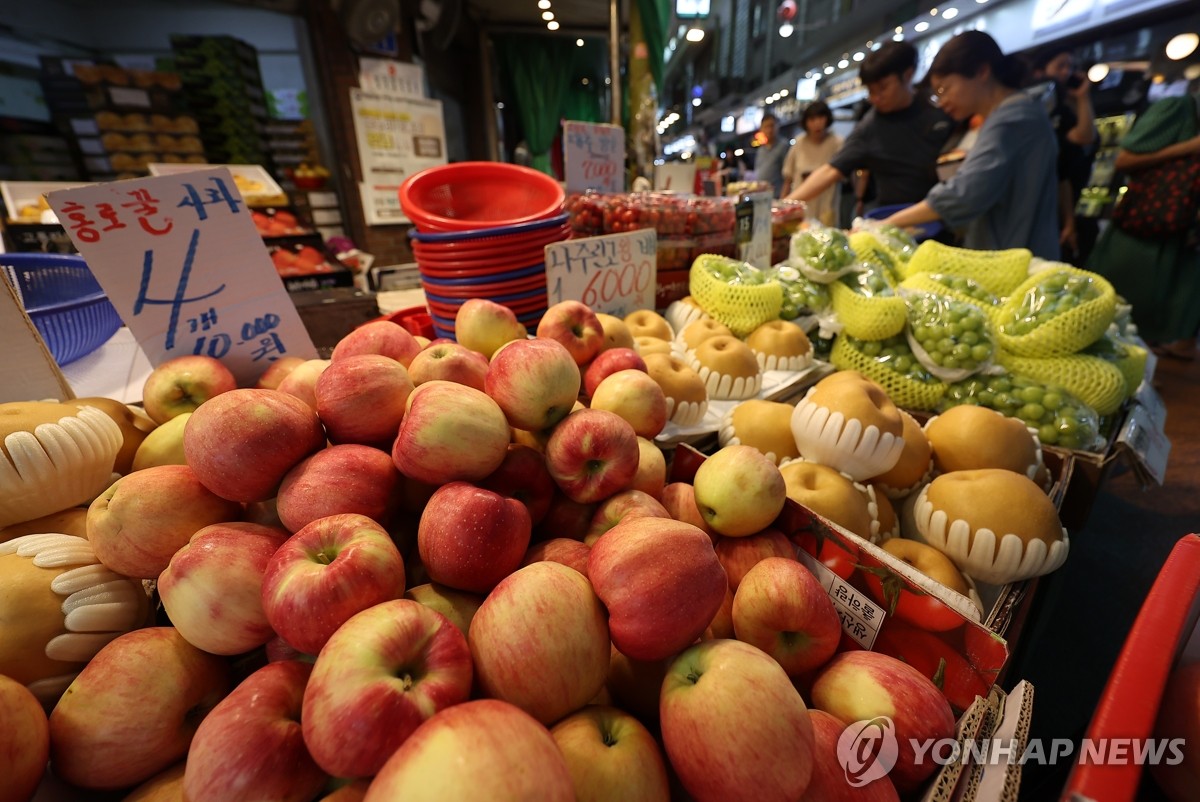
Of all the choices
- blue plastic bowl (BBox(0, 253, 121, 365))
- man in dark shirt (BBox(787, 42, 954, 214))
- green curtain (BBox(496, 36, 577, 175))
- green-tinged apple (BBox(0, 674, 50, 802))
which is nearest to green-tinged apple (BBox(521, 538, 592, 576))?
green-tinged apple (BBox(0, 674, 50, 802))

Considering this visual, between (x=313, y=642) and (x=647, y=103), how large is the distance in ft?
15.4

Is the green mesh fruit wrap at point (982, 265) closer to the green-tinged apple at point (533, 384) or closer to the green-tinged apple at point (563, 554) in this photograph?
the green-tinged apple at point (533, 384)

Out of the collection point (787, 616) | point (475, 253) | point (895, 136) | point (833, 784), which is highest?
point (895, 136)

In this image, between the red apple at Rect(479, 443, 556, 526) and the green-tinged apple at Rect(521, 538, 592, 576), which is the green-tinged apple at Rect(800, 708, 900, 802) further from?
the red apple at Rect(479, 443, 556, 526)

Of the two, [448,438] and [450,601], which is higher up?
[448,438]

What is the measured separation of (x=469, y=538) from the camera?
0.77 m

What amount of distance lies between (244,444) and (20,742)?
0.41m

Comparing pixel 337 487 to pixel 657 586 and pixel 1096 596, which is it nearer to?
pixel 657 586

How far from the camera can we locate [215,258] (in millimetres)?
1391

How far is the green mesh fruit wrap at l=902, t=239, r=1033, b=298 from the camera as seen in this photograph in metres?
2.33

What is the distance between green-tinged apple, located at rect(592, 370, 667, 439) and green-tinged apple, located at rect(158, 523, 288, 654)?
0.72 m

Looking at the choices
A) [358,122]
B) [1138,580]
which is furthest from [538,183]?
[358,122]

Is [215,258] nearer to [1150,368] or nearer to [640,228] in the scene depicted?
[640,228]

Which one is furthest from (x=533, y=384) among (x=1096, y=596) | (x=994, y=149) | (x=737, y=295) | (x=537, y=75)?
(x=537, y=75)
